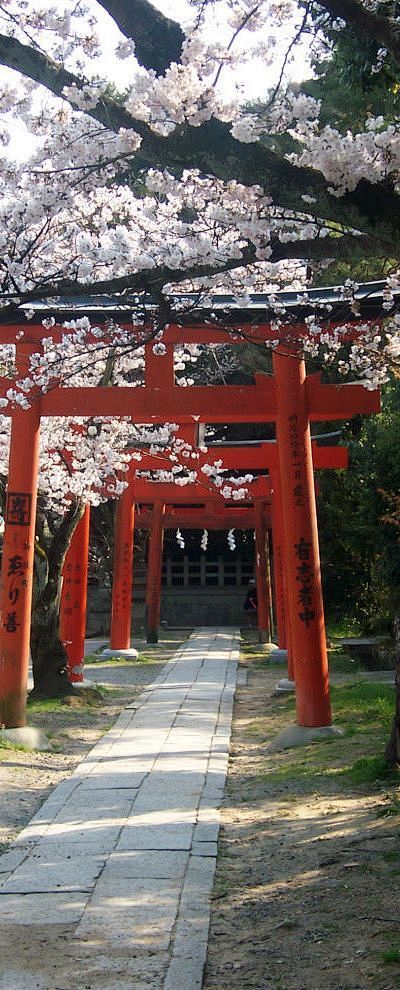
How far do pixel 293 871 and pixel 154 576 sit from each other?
1885cm

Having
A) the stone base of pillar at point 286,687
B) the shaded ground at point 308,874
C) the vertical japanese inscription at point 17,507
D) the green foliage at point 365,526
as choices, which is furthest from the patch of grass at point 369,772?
the stone base of pillar at point 286,687

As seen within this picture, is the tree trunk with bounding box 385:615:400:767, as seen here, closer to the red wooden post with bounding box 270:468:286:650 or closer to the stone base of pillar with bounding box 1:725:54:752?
the stone base of pillar with bounding box 1:725:54:752

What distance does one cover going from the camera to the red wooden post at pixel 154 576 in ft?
76.4

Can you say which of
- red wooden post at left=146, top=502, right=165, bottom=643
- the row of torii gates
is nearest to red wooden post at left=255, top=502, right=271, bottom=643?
red wooden post at left=146, top=502, right=165, bottom=643

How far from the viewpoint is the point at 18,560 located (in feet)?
30.4

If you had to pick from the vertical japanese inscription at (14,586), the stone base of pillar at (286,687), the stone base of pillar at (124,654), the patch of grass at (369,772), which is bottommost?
the patch of grass at (369,772)

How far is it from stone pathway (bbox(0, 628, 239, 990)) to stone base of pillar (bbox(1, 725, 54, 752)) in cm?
51

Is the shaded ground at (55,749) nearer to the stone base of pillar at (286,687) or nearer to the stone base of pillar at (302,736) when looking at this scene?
the stone base of pillar at (302,736)

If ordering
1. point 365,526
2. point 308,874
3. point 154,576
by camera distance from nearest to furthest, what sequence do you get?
point 308,874, point 365,526, point 154,576

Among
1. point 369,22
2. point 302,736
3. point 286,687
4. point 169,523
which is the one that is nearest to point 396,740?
point 302,736

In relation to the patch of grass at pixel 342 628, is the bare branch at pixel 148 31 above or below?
above

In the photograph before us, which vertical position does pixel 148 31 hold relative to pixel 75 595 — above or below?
above

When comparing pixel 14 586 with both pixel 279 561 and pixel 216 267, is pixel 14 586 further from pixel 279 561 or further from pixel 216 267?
pixel 279 561

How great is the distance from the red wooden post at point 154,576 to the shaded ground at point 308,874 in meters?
14.5
